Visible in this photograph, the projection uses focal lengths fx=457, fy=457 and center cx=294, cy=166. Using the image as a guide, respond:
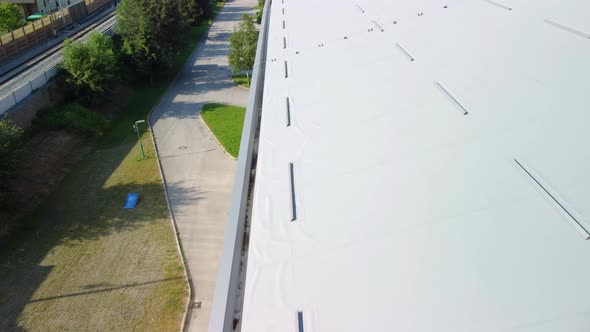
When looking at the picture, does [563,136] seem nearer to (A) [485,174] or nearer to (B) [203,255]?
(A) [485,174]

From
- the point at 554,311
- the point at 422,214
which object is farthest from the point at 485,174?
the point at 554,311

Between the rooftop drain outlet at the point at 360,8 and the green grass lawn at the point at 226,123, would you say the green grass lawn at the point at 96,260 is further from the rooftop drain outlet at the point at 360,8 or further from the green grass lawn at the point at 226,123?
the rooftop drain outlet at the point at 360,8

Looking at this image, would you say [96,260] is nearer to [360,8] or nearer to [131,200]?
[131,200]

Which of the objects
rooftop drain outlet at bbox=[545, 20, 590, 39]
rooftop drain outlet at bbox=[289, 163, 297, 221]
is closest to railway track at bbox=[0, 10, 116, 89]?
rooftop drain outlet at bbox=[289, 163, 297, 221]

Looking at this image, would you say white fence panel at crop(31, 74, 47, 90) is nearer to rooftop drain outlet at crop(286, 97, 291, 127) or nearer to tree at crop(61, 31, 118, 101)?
tree at crop(61, 31, 118, 101)

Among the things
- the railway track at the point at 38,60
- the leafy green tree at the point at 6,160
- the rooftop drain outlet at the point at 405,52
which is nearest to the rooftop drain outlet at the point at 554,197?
the rooftop drain outlet at the point at 405,52

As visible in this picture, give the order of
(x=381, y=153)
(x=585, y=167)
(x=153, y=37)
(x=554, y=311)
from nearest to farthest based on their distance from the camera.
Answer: (x=554, y=311) → (x=585, y=167) → (x=381, y=153) → (x=153, y=37)
